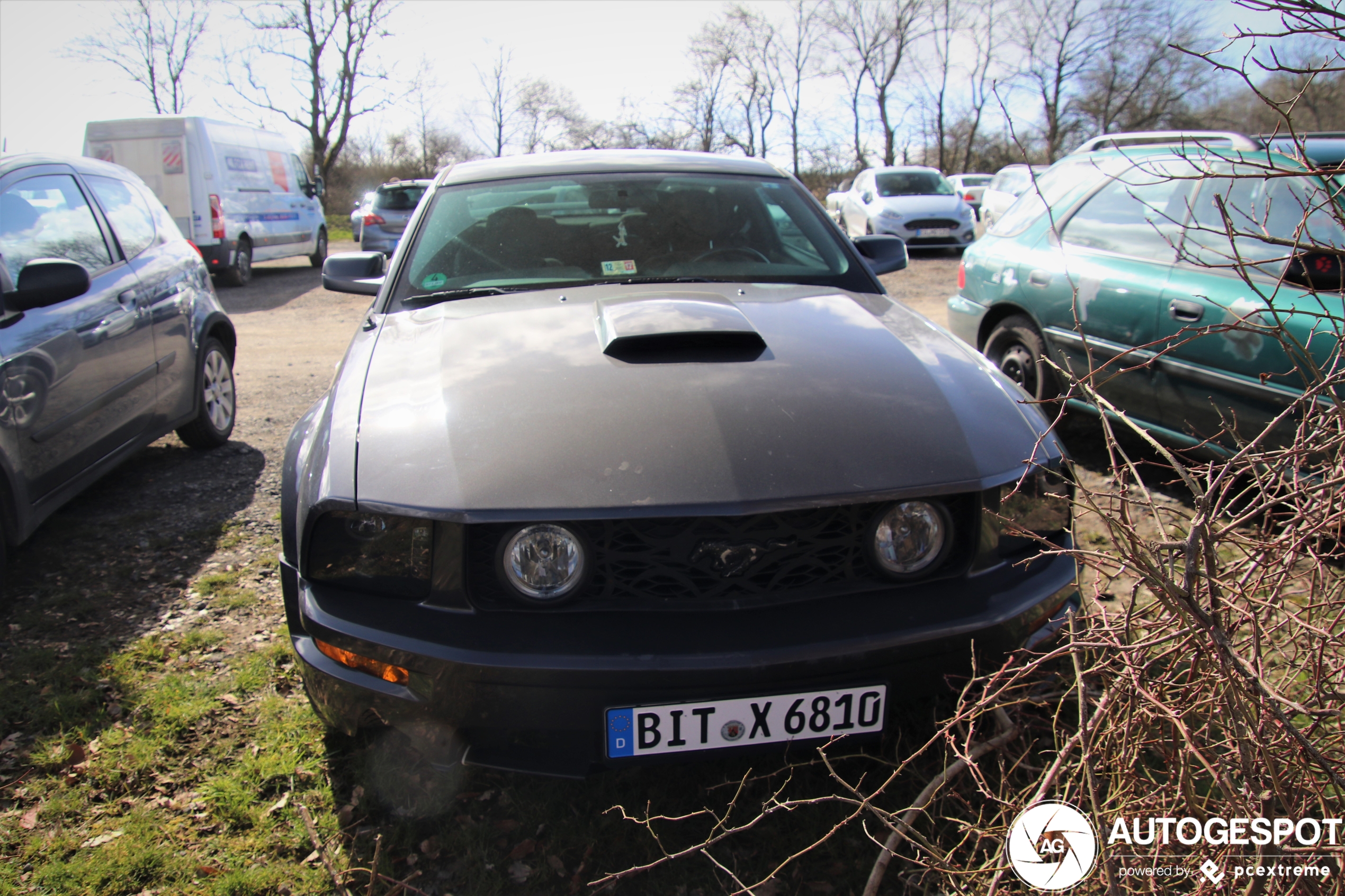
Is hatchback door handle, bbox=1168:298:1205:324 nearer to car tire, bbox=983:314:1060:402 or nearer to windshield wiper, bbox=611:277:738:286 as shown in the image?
car tire, bbox=983:314:1060:402

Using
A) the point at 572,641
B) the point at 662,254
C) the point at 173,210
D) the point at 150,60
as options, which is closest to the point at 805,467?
the point at 572,641

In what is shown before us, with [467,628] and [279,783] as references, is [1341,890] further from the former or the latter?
[279,783]

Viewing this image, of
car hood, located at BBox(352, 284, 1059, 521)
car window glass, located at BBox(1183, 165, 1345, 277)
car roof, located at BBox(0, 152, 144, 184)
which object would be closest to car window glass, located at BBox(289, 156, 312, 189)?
car roof, located at BBox(0, 152, 144, 184)

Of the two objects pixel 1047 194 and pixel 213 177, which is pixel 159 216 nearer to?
pixel 1047 194

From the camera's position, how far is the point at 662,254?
10.1 feet

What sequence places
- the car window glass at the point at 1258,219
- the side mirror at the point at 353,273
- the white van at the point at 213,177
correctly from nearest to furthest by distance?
the side mirror at the point at 353,273
the car window glass at the point at 1258,219
the white van at the point at 213,177

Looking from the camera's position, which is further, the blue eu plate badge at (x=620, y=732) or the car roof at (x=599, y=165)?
the car roof at (x=599, y=165)

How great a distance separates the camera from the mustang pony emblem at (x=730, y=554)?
6.06 feet

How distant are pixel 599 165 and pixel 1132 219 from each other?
8.59 ft

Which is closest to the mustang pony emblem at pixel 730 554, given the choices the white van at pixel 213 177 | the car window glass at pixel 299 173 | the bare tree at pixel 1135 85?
the white van at pixel 213 177

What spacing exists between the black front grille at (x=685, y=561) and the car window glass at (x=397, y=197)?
13278 millimetres

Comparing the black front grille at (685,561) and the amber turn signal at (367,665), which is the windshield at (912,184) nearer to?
the black front grille at (685,561)

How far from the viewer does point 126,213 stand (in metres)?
4.43

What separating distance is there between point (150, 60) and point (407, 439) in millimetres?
44271
